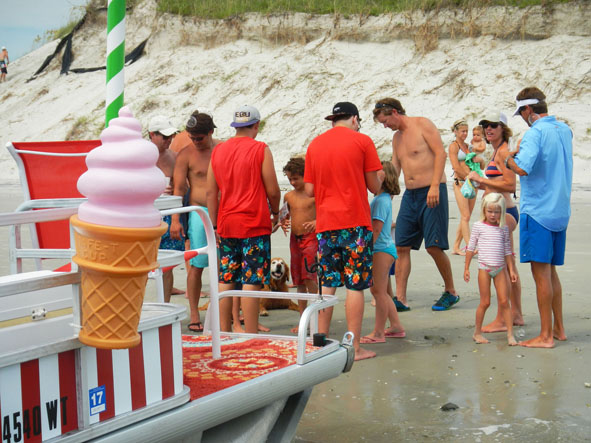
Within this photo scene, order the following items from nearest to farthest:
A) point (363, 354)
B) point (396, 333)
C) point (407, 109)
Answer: point (363, 354) < point (396, 333) < point (407, 109)

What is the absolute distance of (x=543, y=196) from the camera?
20.1 feet

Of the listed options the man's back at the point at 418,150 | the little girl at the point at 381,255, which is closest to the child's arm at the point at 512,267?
the little girl at the point at 381,255

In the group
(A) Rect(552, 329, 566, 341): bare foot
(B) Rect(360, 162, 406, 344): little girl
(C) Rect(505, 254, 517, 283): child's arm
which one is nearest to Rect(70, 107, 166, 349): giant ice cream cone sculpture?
(B) Rect(360, 162, 406, 344): little girl

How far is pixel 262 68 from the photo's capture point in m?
28.6

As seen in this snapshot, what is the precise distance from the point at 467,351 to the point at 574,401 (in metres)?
1.29

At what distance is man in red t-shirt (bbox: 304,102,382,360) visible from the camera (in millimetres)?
5879

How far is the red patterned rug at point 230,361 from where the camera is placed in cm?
354

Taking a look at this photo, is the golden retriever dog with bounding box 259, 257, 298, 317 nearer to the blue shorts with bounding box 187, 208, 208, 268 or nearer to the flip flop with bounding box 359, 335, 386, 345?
the blue shorts with bounding box 187, 208, 208, 268

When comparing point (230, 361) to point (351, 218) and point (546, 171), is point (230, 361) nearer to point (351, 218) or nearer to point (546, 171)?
point (351, 218)

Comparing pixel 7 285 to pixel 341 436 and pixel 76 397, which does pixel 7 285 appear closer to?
pixel 76 397

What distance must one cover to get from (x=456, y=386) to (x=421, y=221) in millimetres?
2684

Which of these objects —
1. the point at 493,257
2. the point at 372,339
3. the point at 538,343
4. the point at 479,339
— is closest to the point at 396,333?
the point at 372,339

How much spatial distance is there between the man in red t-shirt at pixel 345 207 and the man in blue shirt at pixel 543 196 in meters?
1.17

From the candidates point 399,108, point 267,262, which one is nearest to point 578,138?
point 399,108
